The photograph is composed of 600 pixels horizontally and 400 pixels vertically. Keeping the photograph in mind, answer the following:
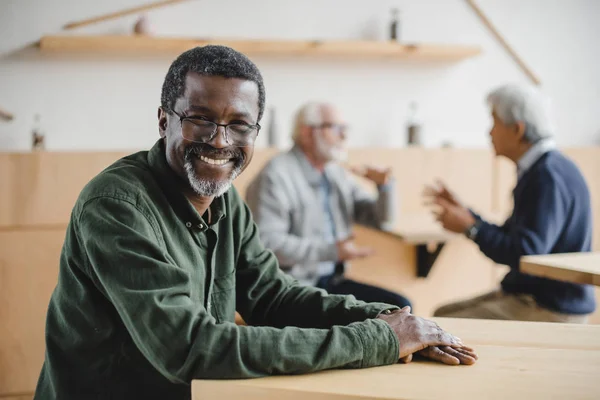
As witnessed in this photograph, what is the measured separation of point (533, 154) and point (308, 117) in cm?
110

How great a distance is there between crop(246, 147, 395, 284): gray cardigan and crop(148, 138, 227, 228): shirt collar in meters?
1.37

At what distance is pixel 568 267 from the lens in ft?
6.25

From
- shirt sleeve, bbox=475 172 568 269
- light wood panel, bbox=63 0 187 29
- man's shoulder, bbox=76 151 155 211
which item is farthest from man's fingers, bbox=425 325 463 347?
light wood panel, bbox=63 0 187 29

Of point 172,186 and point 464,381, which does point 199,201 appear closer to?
point 172,186

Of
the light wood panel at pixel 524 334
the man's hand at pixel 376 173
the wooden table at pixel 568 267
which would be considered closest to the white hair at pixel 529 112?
the wooden table at pixel 568 267

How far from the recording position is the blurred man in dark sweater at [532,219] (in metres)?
2.33

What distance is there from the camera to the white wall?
3.71 metres

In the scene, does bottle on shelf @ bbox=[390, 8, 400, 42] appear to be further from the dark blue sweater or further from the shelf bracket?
the dark blue sweater

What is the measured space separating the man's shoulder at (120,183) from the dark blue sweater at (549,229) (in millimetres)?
1541

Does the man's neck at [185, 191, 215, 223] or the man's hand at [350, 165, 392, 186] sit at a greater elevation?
the man's neck at [185, 191, 215, 223]

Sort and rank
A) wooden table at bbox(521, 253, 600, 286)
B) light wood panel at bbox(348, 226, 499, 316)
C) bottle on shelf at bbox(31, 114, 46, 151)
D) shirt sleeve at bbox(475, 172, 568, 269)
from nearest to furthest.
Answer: wooden table at bbox(521, 253, 600, 286) → shirt sleeve at bbox(475, 172, 568, 269) → bottle on shelf at bbox(31, 114, 46, 151) → light wood panel at bbox(348, 226, 499, 316)

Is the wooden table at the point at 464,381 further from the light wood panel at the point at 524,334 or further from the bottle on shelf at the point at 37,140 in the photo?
the bottle on shelf at the point at 37,140

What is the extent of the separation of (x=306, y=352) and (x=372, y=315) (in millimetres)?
295

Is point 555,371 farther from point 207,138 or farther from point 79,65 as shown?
point 79,65
